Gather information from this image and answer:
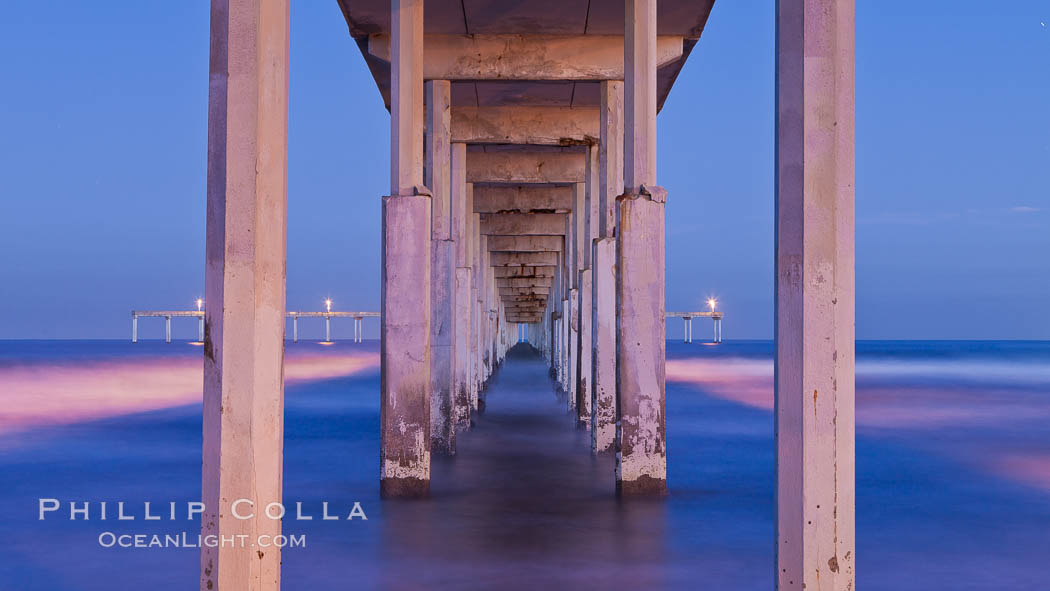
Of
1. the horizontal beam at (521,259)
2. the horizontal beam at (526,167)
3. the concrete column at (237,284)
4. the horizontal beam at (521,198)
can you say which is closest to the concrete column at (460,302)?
the horizontal beam at (526,167)

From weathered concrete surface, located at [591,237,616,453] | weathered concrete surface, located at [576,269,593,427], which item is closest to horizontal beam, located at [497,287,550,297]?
weathered concrete surface, located at [576,269,593,427]

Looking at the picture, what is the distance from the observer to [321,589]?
248 inches

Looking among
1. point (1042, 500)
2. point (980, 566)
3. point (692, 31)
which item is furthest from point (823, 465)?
point (692, 31)

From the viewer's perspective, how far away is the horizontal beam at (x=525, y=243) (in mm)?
31891

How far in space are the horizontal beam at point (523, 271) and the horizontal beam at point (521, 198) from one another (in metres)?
15.9

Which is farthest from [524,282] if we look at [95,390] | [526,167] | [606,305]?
[606,305]

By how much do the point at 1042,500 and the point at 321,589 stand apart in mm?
7981

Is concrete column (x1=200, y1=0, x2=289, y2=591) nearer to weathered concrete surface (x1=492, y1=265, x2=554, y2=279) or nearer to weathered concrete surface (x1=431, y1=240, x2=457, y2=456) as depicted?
weathered concrete surface (x1=431, y1=240, x2=457, y2=456)

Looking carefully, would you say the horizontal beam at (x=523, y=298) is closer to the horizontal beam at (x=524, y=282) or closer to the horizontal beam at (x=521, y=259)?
the horizontal beam at (x=524, y=282)

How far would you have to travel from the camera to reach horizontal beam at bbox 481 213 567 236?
1102 inches

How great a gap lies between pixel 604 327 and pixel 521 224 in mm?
17045

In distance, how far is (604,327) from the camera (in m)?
11.6

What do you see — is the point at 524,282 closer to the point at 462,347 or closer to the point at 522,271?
the point at 522,271

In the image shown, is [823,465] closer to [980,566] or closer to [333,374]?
[980,566]
